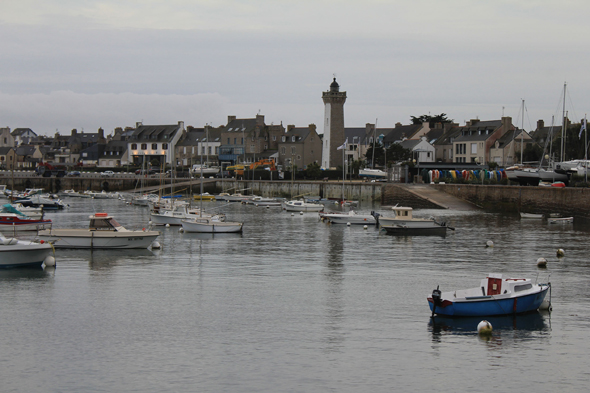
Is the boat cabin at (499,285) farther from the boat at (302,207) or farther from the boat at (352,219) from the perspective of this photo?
the boat at (302,207)

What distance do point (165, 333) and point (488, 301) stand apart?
1188 cm

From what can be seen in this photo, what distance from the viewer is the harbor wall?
65.7m

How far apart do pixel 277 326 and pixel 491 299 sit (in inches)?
315

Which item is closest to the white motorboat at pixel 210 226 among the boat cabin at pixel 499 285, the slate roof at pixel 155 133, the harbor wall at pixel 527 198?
the boat cabin at pixel 499 285

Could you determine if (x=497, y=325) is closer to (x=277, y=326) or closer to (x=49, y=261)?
(x=277, y=326)

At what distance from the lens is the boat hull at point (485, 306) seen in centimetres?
2466

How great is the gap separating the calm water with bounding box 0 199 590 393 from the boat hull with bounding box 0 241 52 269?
599 millimetres

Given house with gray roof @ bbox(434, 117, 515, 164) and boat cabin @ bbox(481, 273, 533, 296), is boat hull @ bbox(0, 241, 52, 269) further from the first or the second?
house with gray roof @ bbox(434, 117, 515, 164)

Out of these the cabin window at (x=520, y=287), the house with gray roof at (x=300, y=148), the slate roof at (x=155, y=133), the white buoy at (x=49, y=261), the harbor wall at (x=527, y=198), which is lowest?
the white buoy at (x=49, y=261)

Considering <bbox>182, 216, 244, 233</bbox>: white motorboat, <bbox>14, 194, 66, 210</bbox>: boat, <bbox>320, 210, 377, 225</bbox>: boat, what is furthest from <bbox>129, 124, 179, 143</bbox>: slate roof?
<bbox>182, 216, 244, 233</bbox>: white motorboat

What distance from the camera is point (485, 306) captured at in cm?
2475

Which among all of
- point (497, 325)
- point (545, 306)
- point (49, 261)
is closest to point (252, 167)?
point (49, 261)

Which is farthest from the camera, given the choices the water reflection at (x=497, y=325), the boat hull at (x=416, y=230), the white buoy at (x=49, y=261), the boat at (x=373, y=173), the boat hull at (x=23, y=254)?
the boat at (x=373, y=173)

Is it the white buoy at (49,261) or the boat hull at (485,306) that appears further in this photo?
the white buoy at (49,261)
